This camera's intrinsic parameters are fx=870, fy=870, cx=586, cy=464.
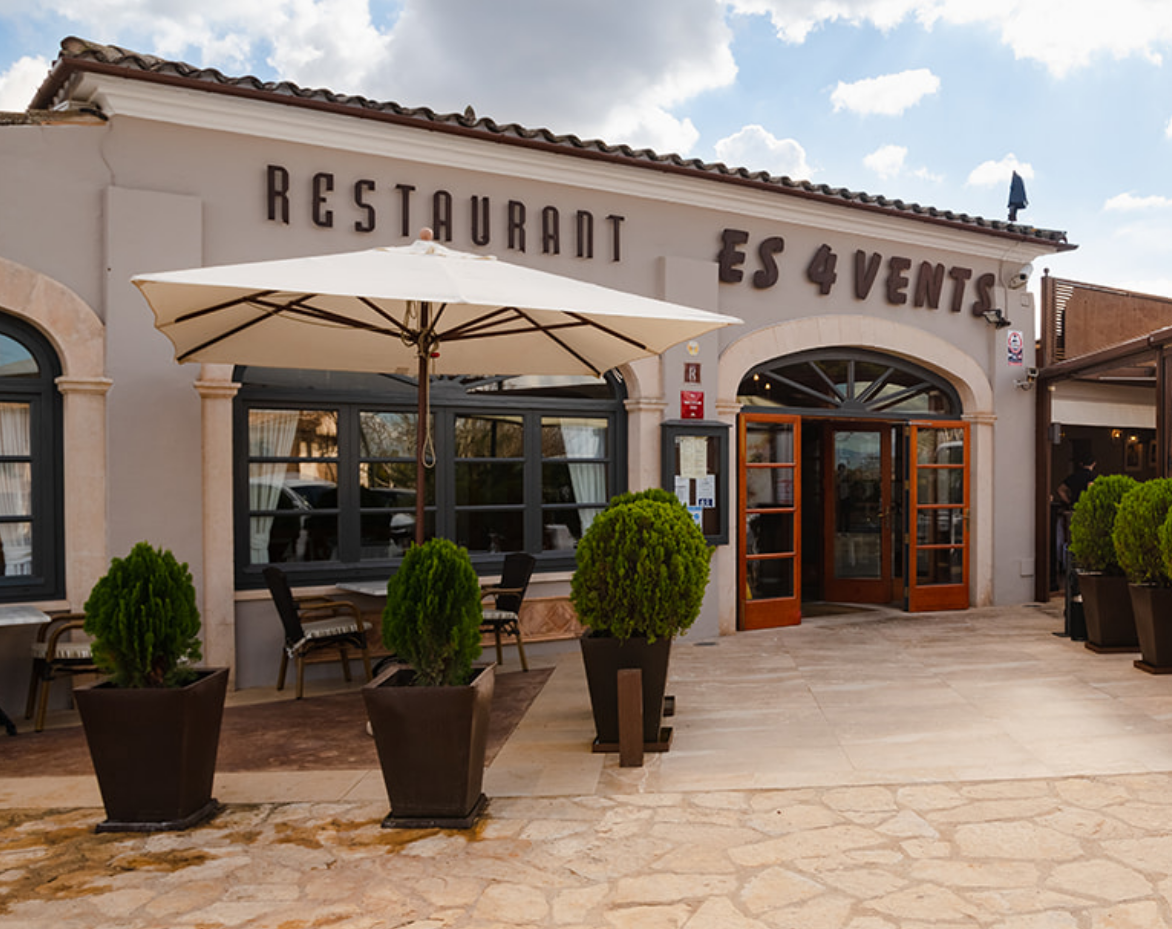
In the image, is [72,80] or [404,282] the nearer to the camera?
[404,282]

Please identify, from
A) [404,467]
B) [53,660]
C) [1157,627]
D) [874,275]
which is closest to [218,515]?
[53,660]

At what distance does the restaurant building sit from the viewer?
5.29 m

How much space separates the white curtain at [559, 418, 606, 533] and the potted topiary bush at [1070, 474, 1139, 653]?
3.63 metres

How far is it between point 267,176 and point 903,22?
5848 mm

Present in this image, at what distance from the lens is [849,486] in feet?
30.9

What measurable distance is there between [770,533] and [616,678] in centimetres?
390

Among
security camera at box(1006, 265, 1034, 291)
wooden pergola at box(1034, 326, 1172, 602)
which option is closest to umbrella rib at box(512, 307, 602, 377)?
wooden pergola at box(1034, 326, 1172, 602)

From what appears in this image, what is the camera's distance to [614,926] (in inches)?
102

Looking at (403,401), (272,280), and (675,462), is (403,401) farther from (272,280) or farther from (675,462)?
(272,280)

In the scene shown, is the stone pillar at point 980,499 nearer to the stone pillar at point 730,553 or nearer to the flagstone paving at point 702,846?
the stone pillar at point 730,553

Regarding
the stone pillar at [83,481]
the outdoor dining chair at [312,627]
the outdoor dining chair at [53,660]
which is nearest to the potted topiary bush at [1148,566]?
the outdoor dining chair at [312,627]

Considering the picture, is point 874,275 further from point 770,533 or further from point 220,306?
point 220,306

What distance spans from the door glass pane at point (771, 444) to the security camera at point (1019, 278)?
304 cm

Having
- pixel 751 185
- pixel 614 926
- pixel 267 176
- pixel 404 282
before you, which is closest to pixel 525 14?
pixel 751 185
